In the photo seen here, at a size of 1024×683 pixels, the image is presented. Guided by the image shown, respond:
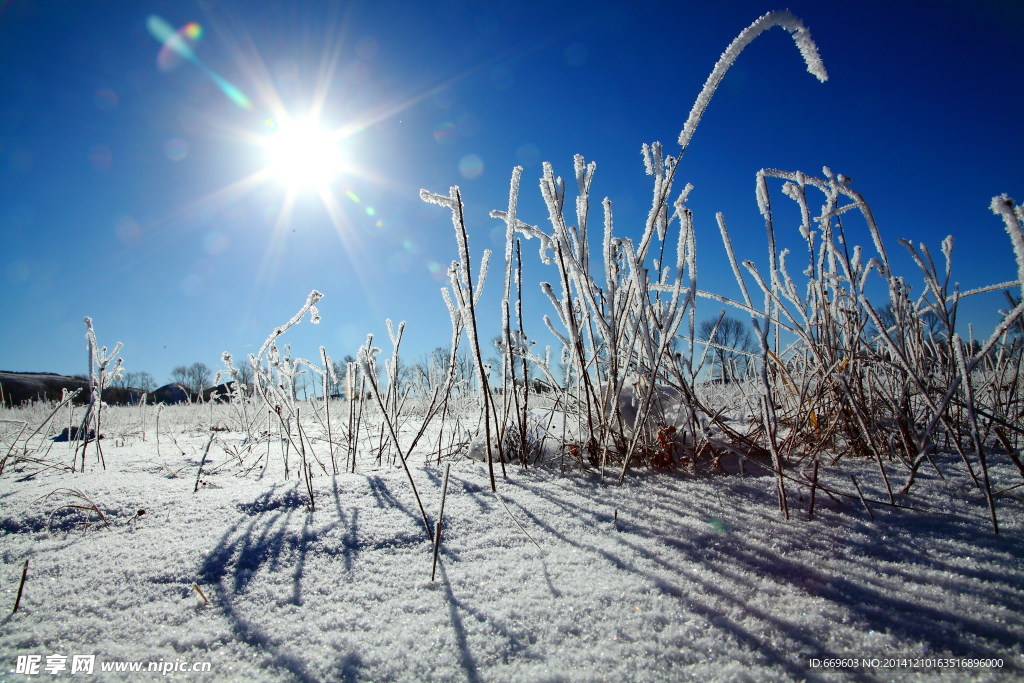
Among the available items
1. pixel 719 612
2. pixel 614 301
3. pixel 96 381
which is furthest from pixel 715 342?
pixel 96 381

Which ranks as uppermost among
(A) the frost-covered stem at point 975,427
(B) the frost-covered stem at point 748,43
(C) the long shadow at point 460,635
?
(B) the frost-covered stem at point 748,43

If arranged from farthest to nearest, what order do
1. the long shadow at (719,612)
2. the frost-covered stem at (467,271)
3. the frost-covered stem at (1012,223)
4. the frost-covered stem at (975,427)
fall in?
1. the frost-covered stem at (467,271)
2. the frost-covered stem at (975,427)
3. the frost-covered stem at (1012,223)
4. the long shadow at (719,612)

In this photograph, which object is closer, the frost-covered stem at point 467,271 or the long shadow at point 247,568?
the long shadow at point 247,568

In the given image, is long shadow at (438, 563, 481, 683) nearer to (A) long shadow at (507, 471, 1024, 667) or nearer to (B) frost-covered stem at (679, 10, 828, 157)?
(A) long shadow at (507, 471, 1024, 667)

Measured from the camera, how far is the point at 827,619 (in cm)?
55

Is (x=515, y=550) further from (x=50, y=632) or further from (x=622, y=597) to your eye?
(x=50, y=632)

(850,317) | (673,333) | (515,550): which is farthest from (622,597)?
(850,317)

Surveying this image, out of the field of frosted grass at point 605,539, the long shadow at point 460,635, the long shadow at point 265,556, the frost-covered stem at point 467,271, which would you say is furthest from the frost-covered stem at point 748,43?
the long shadow at point 265,556

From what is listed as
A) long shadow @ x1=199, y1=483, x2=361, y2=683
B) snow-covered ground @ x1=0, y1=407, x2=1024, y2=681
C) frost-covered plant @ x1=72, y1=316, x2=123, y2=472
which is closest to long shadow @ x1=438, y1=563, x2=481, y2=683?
snow-covered ground @ x1=0, y1=407, x2=1024, y2=681

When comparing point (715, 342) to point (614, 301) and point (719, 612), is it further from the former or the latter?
point (719, 612)

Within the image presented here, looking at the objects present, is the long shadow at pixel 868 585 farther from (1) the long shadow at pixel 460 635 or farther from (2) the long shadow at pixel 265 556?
(2) the long shadow at pixel 265 556

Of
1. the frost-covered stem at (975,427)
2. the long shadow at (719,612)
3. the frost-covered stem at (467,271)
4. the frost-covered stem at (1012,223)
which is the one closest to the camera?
the long shadow at (719,612)

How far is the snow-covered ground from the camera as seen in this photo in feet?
1.72

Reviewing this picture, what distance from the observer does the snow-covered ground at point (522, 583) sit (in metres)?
0.52
